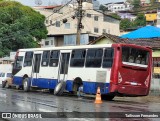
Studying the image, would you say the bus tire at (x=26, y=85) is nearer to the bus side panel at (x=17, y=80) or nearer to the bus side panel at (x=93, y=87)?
the bus side panel at (x=17, y=80)

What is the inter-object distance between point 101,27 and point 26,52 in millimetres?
62159

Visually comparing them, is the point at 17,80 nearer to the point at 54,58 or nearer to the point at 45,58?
the point at 45,58

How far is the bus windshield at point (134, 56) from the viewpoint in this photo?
2105 cm

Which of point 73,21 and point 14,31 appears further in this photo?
point 73,21

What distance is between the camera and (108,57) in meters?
21.3

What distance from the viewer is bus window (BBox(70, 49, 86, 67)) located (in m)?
23.3

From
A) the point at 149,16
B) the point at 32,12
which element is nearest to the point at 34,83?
the point at 32,12

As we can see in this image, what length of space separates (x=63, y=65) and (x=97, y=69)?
368 centimetres

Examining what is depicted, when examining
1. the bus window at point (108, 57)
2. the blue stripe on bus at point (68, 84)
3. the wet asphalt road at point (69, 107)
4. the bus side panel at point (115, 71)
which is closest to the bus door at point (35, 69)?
the blue stripe on bus at point (68, 84)

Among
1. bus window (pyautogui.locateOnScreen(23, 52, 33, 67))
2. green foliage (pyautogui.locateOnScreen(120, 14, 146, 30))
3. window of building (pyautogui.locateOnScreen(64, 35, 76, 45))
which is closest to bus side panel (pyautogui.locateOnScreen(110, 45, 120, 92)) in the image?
bus window (pyautogui.locateOnScreen(23, 52, 33, 67))

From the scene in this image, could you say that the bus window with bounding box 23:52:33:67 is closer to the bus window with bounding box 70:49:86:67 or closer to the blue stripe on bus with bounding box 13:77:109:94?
the blue stripe on bus with bounding box 13:77:109:94

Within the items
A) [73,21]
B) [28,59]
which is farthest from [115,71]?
[73,21]

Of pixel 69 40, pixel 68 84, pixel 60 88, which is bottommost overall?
pixel 60 88

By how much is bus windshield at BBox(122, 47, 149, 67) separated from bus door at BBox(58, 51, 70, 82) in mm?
4774
